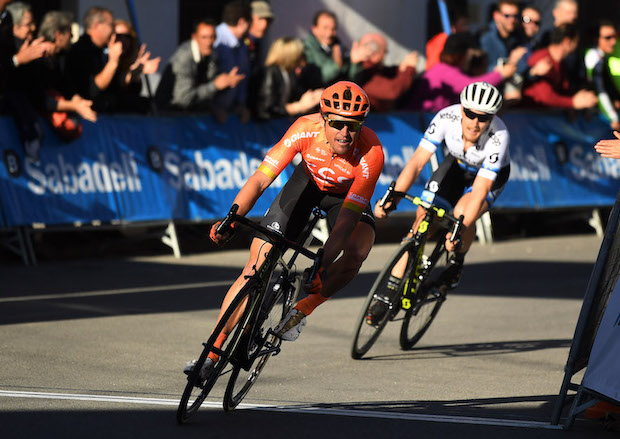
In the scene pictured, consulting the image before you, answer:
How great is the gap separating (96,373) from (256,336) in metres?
1.47

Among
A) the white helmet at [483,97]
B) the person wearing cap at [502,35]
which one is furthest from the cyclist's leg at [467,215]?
the person wearing cap at [502,35]

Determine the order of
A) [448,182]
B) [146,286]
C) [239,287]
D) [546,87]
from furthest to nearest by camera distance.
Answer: [546,87] → [146,286] → [448,182] → [239,287]

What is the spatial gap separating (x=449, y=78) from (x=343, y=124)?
7908mm

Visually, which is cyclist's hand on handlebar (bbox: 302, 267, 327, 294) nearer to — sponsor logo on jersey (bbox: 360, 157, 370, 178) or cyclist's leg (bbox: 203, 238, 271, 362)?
cyclist's leg (bbox: 203, 238, 271, 362)

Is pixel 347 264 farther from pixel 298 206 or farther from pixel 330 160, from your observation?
pixel 330 160

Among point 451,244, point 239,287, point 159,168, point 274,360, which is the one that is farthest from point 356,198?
point 159,168

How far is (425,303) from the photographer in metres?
9.30

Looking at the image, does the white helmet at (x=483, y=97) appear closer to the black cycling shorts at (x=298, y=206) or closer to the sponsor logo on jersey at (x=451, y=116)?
the sponsor logo on jersey at (x=451, y=116)

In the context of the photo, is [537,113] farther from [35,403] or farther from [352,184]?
[35,403]

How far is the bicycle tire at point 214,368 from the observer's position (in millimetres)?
6188

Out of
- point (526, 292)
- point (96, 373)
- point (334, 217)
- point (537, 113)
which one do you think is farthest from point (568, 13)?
point (96, 373)

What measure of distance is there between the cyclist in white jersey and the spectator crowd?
4.20 m

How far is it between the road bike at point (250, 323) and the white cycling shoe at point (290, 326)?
0.05 m

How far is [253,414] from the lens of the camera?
6781 mm
